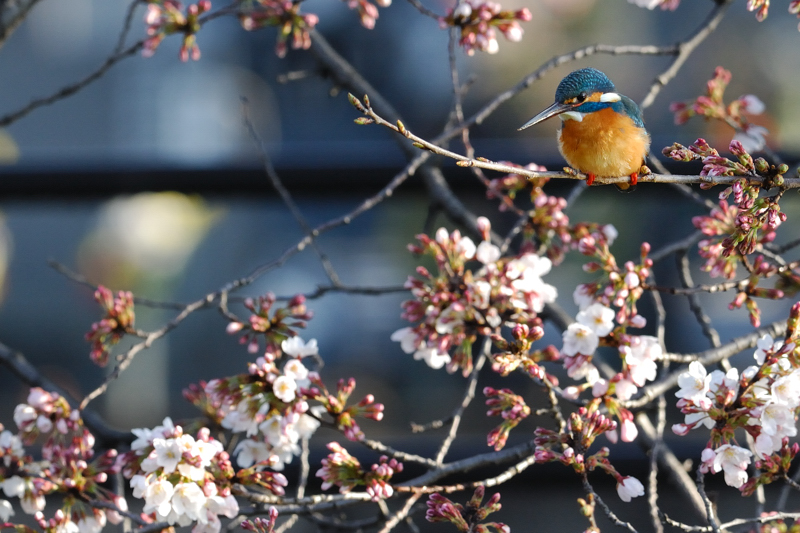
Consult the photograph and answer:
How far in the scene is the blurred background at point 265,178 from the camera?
365 cm

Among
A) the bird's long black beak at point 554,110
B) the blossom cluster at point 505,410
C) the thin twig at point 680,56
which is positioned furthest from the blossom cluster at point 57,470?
the thin twig at point 680,56

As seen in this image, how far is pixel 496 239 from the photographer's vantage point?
232cm

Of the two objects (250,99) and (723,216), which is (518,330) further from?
(250,99)

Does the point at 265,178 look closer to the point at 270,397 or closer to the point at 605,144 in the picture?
the point at 270,397

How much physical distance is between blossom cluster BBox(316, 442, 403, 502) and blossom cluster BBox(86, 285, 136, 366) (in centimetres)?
72

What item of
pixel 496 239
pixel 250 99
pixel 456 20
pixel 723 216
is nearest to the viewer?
pixel 723 216

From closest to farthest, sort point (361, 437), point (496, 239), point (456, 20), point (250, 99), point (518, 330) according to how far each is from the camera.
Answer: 1. point (518, 330)
2. point (361, 437)
3. point (456, 20)
4. point (496, 239)
5. point (250, 99)

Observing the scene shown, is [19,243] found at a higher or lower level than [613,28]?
lower

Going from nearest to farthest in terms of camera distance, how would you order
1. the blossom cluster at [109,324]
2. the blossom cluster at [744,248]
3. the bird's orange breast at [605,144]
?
the blossom cluster at [744,248]
the bird's orange breast at [605,144]
the blossom cluster at [109,324]

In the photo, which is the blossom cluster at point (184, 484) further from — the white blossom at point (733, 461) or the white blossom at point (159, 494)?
the white blossom at point (733, 461)

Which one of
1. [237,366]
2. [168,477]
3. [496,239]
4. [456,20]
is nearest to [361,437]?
[168,477]

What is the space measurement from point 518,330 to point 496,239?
0.98 m

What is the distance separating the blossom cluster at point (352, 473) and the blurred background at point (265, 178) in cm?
217

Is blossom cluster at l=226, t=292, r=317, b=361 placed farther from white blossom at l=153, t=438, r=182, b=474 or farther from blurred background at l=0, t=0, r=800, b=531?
blurred background at l=0, t=0, r=800, b=531
